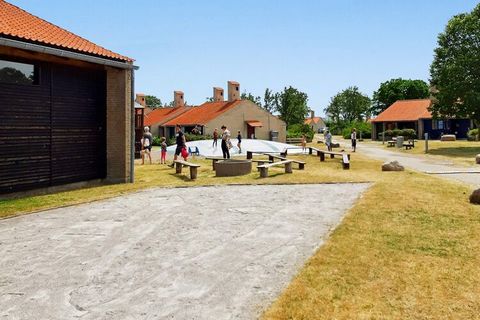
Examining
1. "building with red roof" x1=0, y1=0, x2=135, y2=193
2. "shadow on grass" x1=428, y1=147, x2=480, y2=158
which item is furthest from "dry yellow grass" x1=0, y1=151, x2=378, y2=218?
"shadow on grass" x1=428, y1=147, x2=480, y2=158

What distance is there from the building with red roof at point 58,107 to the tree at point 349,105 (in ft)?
285

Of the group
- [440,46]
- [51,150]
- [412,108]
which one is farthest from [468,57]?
[51,150]

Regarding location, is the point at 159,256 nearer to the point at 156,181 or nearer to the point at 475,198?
the point at 475,198

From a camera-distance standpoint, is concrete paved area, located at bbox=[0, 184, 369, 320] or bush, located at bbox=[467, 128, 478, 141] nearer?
concrete paved area, located at bbox=[0, 184, 369, 320]

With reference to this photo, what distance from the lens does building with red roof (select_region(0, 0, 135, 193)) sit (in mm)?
11039

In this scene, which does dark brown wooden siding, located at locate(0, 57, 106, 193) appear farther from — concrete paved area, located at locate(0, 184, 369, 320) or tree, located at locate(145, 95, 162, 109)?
tree, located at locate(145, 95, 162, 109)

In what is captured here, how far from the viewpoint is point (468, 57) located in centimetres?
3069

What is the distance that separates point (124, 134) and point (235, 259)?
953 cm

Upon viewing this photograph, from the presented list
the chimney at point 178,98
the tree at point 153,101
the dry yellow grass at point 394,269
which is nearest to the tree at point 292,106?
the chimney at point 178,98

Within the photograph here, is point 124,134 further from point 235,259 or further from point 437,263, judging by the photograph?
point 437,263

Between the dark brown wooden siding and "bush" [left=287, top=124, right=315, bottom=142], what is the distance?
41.9 metres

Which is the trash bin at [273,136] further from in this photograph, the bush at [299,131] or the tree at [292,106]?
the tree at [292,106]

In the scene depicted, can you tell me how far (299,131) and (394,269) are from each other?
52.5 metres

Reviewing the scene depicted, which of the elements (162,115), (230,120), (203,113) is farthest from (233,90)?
(162,115)
